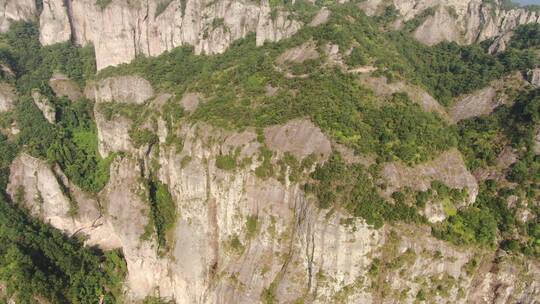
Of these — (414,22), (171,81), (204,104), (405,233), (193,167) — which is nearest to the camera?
(405,233)

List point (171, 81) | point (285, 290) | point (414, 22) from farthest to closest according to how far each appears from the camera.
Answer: point (414, 22) < point (171, 81) < point (285, 290)

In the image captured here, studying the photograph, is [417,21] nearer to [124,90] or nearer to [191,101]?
[191,101]

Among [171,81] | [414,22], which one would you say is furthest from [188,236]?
[414,22]

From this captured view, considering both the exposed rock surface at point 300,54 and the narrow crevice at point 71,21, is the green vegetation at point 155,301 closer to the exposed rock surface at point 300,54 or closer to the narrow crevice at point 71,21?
the exposed rock surface at point 300,54

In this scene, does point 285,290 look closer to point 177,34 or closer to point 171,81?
point 171,81

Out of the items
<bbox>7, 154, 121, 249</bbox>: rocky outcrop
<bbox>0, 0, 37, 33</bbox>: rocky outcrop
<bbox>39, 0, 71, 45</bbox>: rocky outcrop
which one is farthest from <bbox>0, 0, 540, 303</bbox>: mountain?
<bbox>0, 0, 37, 33</bbox>: rocky outcrop

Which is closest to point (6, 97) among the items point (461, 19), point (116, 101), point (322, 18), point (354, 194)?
point (116, 101)

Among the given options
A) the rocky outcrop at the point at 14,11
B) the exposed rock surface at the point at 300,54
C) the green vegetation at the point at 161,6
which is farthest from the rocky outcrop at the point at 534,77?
the rocky outcrop at the point at 14,11

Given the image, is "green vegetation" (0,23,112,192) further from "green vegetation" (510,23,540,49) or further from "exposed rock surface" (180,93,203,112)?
"green vegetation" (510,23,540,49)
